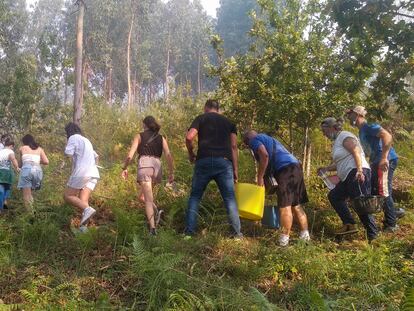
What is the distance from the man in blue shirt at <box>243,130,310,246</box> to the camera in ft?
16.4

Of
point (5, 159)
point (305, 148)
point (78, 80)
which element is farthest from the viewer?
point (78, 80)

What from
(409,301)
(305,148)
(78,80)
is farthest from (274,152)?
(78,80)

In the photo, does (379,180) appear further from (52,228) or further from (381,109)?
(52,228)

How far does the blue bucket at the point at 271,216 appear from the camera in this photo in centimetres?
544

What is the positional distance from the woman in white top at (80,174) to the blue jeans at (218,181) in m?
1.40

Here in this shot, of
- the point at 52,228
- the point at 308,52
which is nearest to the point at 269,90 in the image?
the point at 308,52

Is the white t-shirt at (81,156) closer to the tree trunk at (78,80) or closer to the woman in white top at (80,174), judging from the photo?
the woman in white top at (80,174)

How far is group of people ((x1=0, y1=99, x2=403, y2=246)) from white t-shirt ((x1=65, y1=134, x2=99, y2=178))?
1 cm

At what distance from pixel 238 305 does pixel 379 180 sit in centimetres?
298

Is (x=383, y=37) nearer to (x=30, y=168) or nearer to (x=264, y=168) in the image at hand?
(x=264, y=168)

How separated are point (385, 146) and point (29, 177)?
17.5ft

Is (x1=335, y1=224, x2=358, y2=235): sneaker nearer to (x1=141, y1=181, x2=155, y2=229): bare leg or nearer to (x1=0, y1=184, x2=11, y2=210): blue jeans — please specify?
(x1=141, y1=181, x2=155, y2=229): bare leg

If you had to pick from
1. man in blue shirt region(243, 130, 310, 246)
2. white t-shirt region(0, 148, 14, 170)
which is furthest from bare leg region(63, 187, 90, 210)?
man in blue shirt region(243, 130, 310, 246)

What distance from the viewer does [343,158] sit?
517cm
